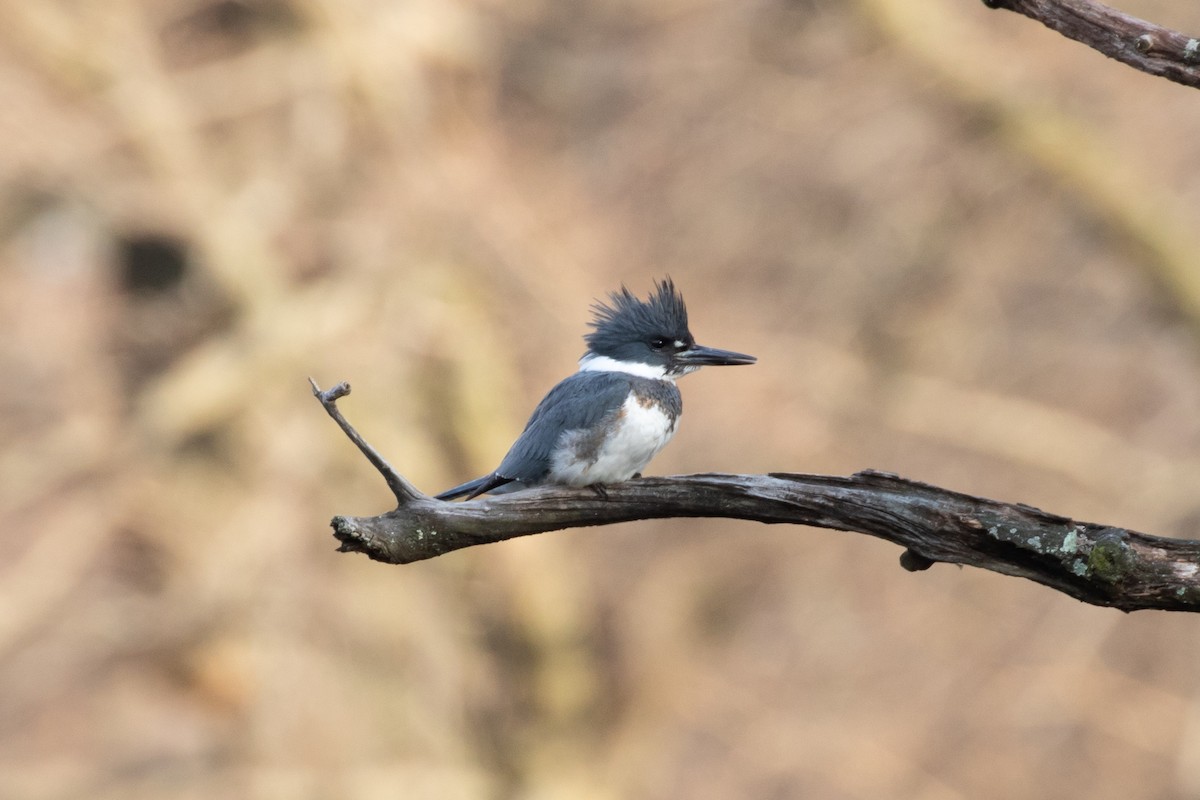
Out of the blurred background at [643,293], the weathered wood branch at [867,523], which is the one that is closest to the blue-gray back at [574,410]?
the weathered wood branch at [867,523]

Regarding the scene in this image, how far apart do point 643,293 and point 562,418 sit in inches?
198

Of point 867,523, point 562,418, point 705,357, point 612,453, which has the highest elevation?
point 705,357

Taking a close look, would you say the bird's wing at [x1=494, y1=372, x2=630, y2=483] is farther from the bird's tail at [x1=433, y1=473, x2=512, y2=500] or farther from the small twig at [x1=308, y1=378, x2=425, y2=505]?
the small twig at [x1=308, y1=378, x2=425, y2=505]

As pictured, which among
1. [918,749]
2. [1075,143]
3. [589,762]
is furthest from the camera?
[589,762]

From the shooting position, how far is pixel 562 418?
3.80 meters

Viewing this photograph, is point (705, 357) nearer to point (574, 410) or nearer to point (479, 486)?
point (574, 410)

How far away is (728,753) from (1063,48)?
4799 millimetres

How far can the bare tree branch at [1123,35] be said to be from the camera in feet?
8.68

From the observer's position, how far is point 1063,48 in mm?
8664

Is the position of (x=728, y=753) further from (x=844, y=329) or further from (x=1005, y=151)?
(x=1005, y=151)

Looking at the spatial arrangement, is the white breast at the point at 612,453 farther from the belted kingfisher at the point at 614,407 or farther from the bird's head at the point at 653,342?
the bird's head at the point at 653,342

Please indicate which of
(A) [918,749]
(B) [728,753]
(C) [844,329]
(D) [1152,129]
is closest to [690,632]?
(B) [728,753]

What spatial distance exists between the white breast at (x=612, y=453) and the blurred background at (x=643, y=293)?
451 cm

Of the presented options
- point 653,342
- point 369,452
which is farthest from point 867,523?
point 653,342
